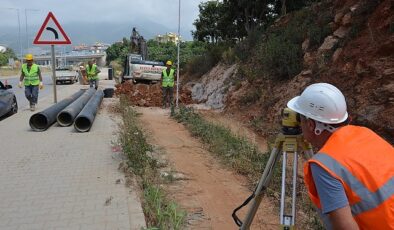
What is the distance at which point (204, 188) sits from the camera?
6.40m

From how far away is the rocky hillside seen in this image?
27.7 ft

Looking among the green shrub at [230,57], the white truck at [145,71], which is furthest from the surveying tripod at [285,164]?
the white truck at [145,71]

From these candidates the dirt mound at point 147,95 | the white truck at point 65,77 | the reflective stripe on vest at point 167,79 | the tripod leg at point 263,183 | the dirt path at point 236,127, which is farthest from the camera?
the white truck at point 65,77

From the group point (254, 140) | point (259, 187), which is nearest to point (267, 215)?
point (259, 187)

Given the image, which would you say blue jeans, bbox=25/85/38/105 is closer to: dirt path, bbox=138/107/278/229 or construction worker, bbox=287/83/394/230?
dirt path, bbox=138/107/278/229

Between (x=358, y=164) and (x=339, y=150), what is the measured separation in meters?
0.10

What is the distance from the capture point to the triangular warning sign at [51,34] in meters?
12.3

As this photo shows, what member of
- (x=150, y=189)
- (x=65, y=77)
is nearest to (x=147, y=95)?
(x=150, y=189)

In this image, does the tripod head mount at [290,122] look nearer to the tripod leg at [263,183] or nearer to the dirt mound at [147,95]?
the tripod leg at [263,183]

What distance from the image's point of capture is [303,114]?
2.28 meters

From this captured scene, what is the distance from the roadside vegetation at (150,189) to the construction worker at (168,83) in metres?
8.46

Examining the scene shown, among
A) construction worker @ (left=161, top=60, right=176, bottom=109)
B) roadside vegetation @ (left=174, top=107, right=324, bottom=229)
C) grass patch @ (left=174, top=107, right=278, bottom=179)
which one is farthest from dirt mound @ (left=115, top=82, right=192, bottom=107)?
grass patch @ (left=174, top=107, right=278, bottom=179)

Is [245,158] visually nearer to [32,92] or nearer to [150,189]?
[150,189]

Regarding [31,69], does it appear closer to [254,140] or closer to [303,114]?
[254,140]
